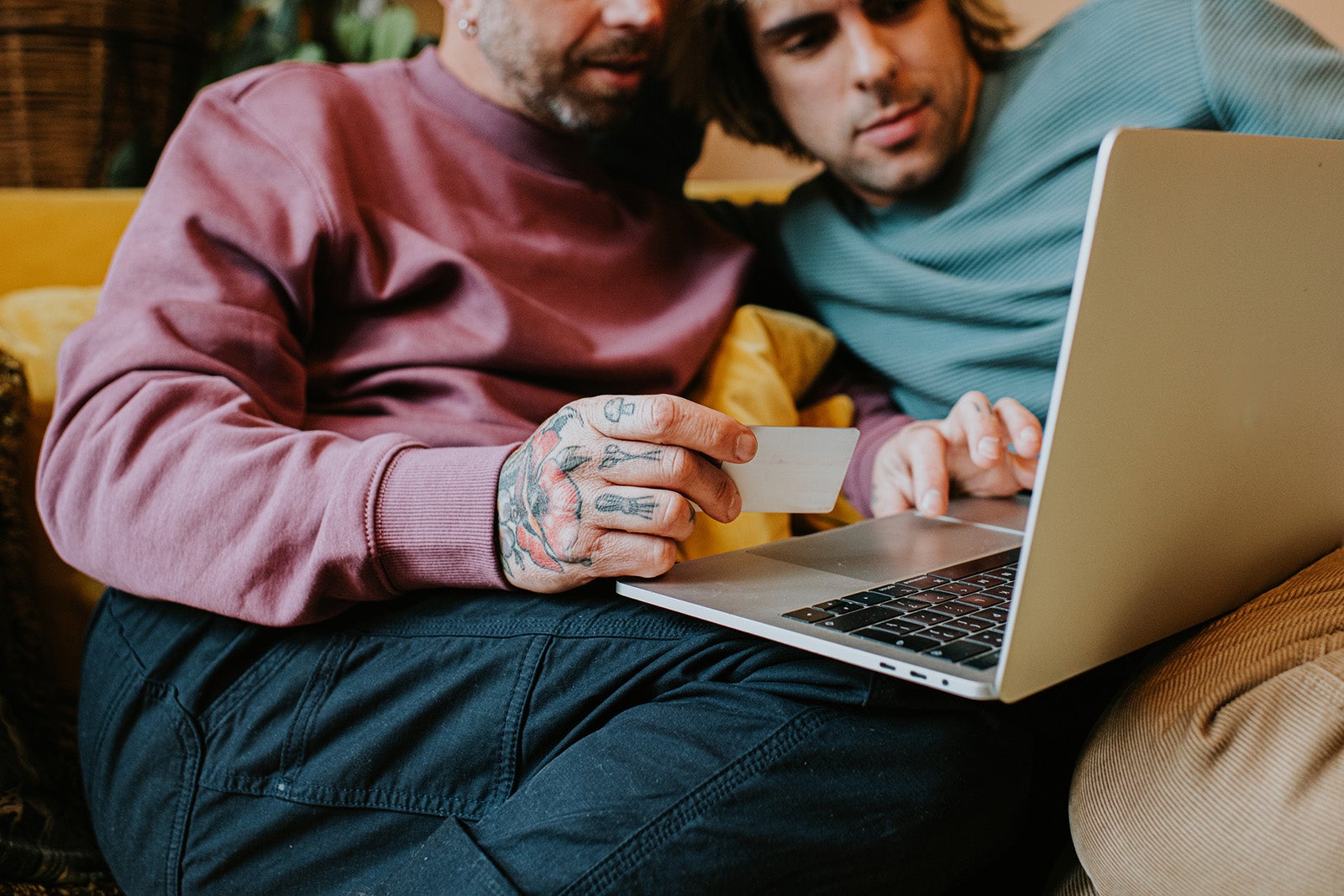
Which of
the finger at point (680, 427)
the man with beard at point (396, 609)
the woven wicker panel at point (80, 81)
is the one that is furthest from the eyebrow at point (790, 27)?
the woven wicker panel at point (80, 81)

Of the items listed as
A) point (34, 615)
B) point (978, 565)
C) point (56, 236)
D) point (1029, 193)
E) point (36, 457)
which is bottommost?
point (34, 615)

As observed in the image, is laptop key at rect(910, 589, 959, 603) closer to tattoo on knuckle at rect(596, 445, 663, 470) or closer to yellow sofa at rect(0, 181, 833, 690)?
tattoo on knuckle at rect(596, 445, 663, 470)

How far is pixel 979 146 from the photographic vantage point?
1.16 meters

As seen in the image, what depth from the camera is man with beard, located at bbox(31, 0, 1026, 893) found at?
60cm

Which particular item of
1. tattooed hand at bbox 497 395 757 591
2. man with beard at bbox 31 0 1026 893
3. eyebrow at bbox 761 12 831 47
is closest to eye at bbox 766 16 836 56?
eyebrow at bbox 761 12 831 47

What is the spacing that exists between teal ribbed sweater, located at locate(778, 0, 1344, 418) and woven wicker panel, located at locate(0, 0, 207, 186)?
4.03ft

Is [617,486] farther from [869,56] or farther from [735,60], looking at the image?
[735,60]

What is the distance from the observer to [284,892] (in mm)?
689

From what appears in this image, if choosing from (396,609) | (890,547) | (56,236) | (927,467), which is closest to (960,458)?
(927,467)

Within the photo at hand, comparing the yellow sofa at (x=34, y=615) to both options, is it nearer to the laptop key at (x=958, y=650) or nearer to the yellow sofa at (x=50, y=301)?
the yellow sofa at (x=50, y=301)

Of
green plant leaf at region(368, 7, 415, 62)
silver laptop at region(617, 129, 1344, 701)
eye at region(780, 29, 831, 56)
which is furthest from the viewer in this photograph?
green plant leaf at region(368, 7, 415, 62)

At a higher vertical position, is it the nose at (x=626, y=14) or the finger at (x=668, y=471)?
the nose at (x=626, y=14)

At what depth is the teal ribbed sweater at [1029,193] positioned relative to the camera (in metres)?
0.97

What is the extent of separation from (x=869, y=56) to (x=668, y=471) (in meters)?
0.69
